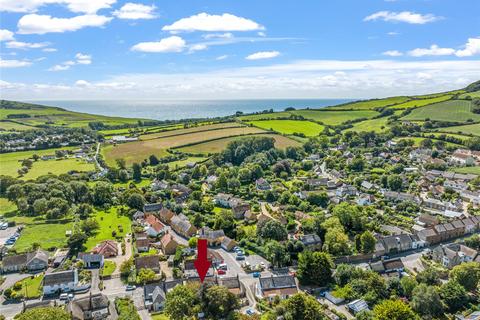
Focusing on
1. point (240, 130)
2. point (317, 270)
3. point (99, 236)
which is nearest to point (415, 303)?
point (317, 270)

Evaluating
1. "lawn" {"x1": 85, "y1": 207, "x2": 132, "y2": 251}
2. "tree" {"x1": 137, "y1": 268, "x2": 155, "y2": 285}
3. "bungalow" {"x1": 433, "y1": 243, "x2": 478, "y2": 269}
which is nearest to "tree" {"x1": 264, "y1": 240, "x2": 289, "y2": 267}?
"tree" {"x1": 137, "y1": 268, "x2": 155, "y2": 285}

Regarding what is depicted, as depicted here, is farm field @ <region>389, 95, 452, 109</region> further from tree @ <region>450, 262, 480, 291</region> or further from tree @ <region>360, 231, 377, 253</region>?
tree @ <region>450, 262, 480, 291</region>

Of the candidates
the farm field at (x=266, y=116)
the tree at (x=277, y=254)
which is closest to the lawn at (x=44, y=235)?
the tree at (x=277, y=254)

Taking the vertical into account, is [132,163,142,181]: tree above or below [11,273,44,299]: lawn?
above

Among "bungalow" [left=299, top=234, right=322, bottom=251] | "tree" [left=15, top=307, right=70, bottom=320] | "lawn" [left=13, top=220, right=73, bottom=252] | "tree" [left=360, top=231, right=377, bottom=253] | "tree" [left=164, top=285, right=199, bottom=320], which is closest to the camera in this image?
"tree" [left=15, top=307, right=70, bottom=320]

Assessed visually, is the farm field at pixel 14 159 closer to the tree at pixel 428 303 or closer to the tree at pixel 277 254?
Result: the tree at pixel 277 254

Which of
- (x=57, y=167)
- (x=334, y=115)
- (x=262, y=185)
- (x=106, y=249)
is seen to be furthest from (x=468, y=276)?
(x=334, y=115)
